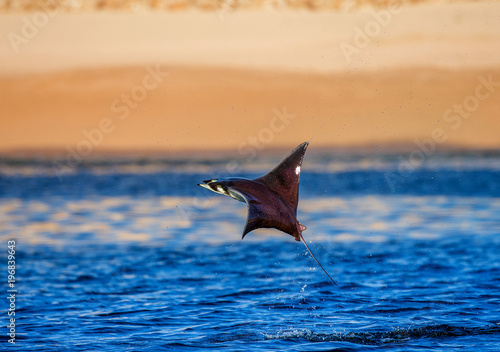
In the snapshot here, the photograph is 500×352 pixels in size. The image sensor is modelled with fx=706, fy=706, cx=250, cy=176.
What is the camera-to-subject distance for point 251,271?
15.7m

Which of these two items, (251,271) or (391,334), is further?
(251,271)

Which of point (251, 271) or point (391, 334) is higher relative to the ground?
point (251, 271)

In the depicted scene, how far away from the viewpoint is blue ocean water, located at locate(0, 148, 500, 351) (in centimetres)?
1077

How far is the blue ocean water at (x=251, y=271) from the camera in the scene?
10773mm

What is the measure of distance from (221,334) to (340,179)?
999 inches

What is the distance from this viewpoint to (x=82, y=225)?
2289cm

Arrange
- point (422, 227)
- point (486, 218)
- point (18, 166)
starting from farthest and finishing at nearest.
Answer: point (18, 166)
point (486, 218)
point (422, 227)

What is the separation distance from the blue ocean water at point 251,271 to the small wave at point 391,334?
0.03 metres

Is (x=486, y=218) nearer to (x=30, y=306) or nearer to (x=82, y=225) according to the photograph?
(x=82, y=225)

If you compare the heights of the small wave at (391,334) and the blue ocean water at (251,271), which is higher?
the blue ocean water at (251,271)

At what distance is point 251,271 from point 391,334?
5521 millimetres

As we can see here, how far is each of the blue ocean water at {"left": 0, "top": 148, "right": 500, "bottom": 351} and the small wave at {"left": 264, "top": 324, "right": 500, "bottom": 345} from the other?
3cm

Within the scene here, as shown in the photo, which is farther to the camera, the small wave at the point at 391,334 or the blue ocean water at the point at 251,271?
the blue ocean water at the point at 251,271

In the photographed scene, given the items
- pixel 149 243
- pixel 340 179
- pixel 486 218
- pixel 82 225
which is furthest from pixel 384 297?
pixel 340 179
